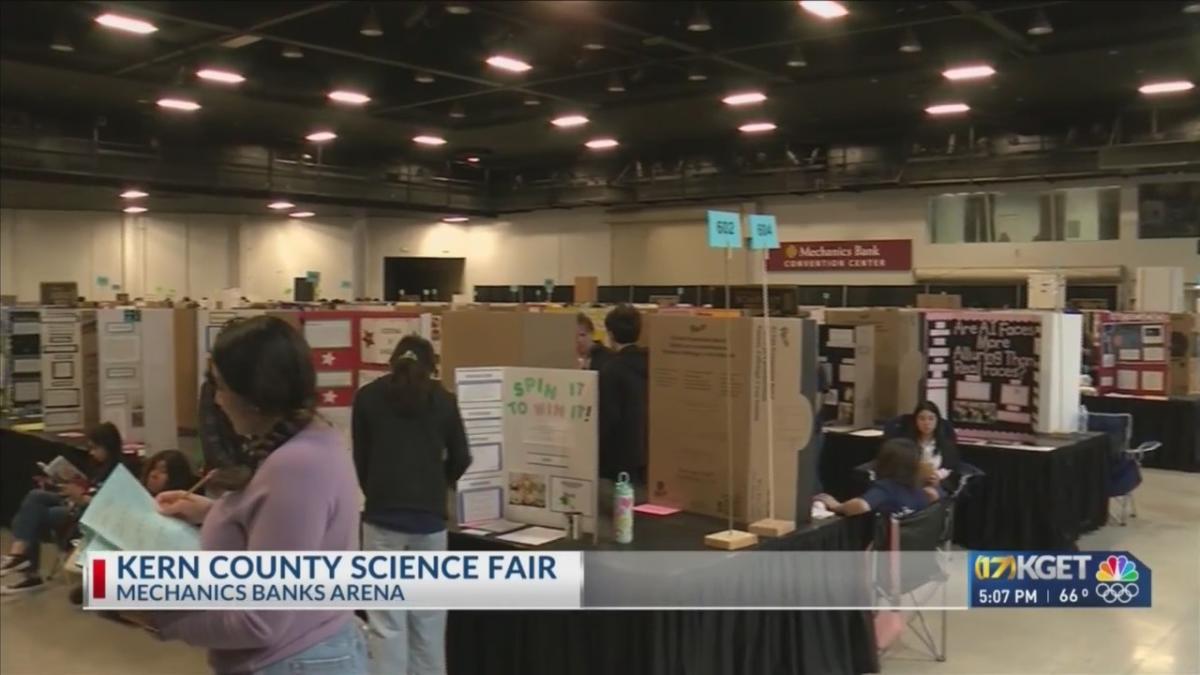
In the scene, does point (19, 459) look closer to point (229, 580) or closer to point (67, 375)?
point (67, 375)

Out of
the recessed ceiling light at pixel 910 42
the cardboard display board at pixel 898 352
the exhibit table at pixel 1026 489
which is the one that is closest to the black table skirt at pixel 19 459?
the exhibit table at pixel 1026 489

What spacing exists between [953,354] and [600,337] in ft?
7.01

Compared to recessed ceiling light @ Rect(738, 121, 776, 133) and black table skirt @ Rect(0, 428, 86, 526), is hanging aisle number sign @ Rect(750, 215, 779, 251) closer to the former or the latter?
black table skirt @ Rect(0, 428, 86, 526)

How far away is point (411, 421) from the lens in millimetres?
2816

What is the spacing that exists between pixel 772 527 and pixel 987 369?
112 inches

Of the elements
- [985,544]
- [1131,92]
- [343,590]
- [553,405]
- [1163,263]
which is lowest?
[985,544]

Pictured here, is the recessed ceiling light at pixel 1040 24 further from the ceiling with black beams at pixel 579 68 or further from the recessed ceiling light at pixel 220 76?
the recessed ceiling light at pixel 220 76

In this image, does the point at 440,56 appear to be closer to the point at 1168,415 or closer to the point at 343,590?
the point at 1168,415

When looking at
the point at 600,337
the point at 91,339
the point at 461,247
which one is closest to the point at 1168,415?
the point at 600,337

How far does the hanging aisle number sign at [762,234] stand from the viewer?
310cm

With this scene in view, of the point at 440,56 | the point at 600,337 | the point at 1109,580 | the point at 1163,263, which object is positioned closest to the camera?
the point at 1109,580

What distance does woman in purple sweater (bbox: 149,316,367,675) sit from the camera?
119cm

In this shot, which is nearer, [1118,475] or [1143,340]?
[1118,475]

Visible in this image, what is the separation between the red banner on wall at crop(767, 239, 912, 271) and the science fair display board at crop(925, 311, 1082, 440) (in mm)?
5983
